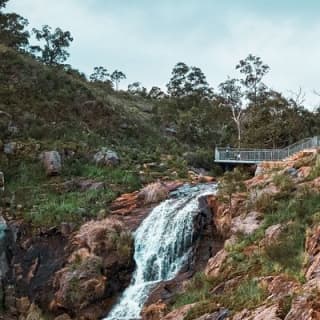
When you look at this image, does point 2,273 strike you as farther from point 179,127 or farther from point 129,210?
point 179,127

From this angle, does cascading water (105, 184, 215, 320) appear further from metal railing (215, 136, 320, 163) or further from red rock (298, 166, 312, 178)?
metal railing (215, 136, 320, 163)

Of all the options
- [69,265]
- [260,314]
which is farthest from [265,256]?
[69,265]

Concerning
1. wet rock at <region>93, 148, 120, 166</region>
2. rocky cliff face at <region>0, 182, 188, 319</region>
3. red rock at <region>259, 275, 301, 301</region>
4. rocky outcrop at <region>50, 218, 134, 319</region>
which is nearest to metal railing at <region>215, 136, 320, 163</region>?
wet rock at <region>93, 148, 120, 166</region>

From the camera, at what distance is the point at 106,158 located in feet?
111

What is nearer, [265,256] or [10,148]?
[265,256]

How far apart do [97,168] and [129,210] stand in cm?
747

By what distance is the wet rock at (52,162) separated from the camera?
32562 mm

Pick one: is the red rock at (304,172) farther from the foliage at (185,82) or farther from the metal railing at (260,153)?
the foliage at (185,82)

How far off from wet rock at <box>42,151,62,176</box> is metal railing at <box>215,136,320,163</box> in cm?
1026

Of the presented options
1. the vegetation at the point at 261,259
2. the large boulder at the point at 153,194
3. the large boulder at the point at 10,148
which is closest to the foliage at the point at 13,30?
the large boulder at the point at 10,148

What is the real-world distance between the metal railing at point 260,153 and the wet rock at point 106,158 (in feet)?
Answer: 22.8

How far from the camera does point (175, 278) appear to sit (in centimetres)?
2048

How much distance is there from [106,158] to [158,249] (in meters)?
12.5

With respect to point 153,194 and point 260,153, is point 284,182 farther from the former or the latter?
point 260,153
